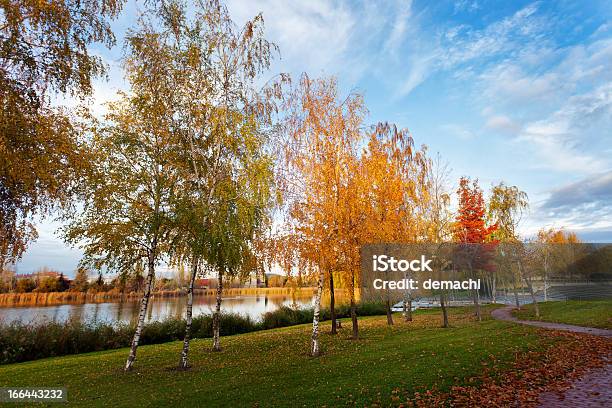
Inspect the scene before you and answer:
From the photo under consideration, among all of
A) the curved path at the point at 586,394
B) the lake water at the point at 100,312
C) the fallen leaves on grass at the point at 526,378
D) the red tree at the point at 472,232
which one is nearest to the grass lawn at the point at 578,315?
the red tree at the point at 472,232

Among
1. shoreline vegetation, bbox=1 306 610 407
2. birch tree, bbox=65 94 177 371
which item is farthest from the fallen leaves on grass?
birch tree, bbox=65 94 177 371

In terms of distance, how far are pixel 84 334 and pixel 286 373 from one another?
1576 centimetres

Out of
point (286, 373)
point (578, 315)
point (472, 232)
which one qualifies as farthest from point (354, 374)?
point (472, 232)

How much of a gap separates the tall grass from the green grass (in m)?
5.10

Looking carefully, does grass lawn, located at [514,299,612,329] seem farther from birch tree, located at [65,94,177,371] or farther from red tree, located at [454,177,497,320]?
birch tree, located at [65,94,177,371]

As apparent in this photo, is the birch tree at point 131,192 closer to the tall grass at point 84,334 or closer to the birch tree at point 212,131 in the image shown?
the birch tree at point 212,131

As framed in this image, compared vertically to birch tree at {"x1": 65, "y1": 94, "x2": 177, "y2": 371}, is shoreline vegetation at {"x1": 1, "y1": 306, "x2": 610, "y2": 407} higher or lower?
lower

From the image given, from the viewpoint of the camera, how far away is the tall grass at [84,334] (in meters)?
18.8

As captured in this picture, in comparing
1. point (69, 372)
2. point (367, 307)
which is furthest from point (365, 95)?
point (367, 307)

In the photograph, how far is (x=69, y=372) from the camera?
44.2ft

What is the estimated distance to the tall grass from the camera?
18.8m

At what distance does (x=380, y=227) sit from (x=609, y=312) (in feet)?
59.0

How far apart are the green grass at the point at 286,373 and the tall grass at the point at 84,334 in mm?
5104

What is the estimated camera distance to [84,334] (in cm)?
2102
